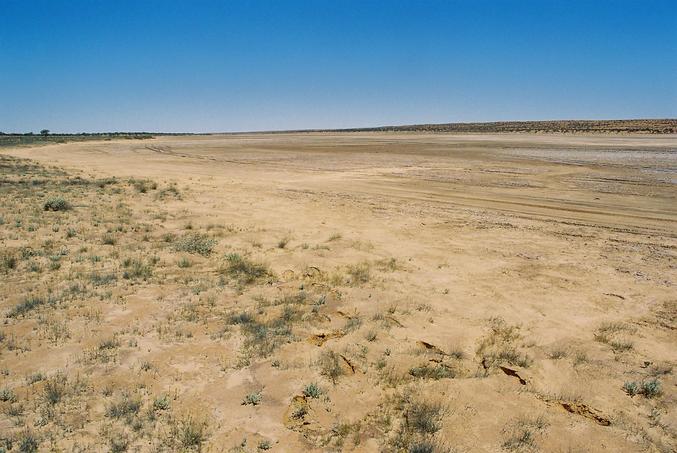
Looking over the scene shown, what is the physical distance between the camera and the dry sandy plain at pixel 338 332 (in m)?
4.58

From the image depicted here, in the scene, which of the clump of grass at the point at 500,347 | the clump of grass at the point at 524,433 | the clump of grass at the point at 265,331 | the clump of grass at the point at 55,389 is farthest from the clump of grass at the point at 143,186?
the clump of grass at the point at 524,433

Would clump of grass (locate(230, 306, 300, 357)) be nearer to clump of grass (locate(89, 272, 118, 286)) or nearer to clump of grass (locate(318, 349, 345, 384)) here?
clump of grass (locate(318, 349, 345, 384))

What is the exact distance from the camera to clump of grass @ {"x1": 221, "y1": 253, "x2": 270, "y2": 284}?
8844 millimetres

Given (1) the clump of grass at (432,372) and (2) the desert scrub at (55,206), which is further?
(2) the desert scrub at (55,206)

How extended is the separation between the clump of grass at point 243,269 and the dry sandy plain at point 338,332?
9 centimetres

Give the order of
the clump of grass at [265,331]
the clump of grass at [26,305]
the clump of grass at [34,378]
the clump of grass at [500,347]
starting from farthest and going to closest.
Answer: the clump of grass at [26,305], the clump of grass at [265,331], the clump of grass at [500,347], the clump of grass at [34,378]

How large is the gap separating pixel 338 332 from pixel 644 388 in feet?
13.5

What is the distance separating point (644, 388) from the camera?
5383 millimetres

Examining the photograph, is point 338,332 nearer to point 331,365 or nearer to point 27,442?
point 331,365

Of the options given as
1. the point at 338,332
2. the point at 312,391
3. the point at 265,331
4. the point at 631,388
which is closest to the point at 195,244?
the point at 265,331

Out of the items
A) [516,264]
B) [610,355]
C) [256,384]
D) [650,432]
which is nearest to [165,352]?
[256,384]

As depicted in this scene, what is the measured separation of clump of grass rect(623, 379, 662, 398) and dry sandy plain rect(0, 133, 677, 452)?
1.3 inches

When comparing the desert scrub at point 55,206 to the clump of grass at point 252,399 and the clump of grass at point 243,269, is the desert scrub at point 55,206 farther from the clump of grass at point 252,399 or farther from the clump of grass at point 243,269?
the clump of grass at point 252,399

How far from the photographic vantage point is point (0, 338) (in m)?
6.04
